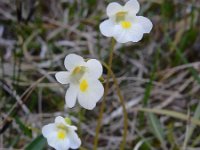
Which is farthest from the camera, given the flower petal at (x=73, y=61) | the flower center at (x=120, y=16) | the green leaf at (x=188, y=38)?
the green leaf at (x=188, y=38)

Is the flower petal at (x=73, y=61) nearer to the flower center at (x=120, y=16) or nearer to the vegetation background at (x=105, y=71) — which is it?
the flower center at (x=120, y=16)

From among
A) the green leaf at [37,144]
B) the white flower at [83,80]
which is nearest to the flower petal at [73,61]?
the white flower at [83,80]

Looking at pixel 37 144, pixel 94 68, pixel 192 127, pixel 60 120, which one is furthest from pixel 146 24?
pixel 192 127

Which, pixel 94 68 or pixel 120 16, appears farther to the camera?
pixel 120 16

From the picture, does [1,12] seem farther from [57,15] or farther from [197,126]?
[197,126]

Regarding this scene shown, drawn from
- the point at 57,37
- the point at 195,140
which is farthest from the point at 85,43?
the point at 195,140

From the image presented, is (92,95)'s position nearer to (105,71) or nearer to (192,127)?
(192,127)
